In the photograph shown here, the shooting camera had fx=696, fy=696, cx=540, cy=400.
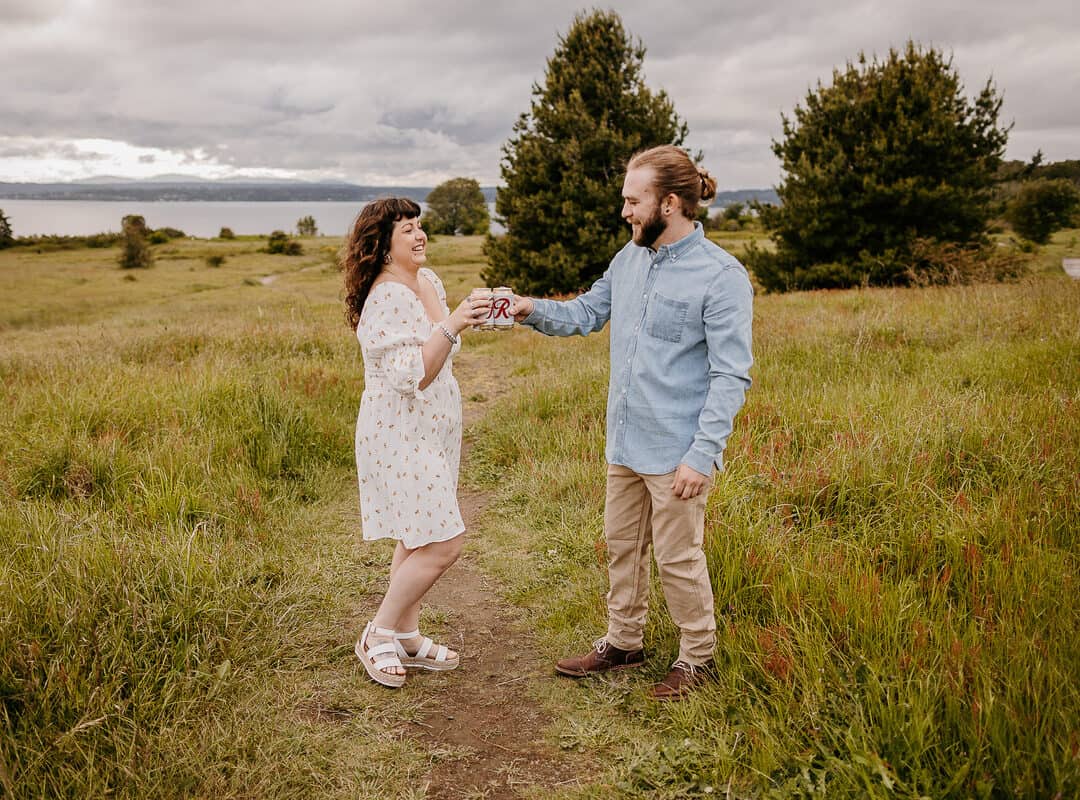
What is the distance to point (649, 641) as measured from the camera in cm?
377

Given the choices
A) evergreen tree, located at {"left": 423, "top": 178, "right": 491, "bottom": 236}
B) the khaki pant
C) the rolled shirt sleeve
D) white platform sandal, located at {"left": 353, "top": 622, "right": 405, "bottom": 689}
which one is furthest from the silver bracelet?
evergreen tree, located at {"left": 423, "top": 178, "right": 491, "bottom": 236}

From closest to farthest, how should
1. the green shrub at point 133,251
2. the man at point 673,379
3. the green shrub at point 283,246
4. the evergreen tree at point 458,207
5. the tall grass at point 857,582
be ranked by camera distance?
the tall grass at point 857,582 → the man at point 673,379 → the green shrub at point 133,251 → the green shrub at point 283,246 → the evergreen tree at point 458,207

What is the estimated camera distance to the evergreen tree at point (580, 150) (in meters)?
18.1

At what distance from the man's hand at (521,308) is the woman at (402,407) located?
27 centimetres

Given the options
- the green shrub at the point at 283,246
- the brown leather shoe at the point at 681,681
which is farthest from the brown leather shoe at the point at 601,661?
the green shrub at the point at 283,246

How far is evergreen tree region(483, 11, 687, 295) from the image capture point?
18062 mm

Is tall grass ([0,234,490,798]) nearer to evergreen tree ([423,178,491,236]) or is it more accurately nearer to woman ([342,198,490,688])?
woman ([342,198,490,688])

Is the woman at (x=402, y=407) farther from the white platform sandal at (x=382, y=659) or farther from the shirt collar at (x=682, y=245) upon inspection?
the shirt collar at (x=682, y=245)

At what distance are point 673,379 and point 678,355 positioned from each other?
4.3 inches

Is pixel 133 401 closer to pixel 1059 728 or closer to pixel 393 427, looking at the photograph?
pixel 393 427

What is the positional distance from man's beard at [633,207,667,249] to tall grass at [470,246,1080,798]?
1.79m

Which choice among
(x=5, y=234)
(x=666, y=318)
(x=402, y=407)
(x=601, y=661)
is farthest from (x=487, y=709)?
(x=5, y=234)

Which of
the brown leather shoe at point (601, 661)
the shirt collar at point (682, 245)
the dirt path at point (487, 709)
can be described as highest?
the shirt collar at point (682, 245)

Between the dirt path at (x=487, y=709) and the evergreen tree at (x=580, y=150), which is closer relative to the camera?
the dirt path at (x=487, y=709)
